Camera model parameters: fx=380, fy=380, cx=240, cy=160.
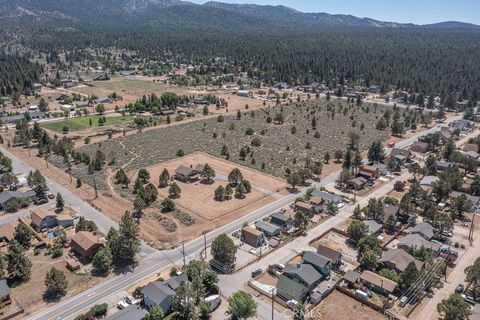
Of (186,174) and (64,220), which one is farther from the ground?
(186,174)

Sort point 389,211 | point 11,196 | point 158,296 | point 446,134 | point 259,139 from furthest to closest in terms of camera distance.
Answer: point 446,134
point 259,139
point 11,196
point 389,211
point 158,296

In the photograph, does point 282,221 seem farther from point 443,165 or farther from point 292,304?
point 443,165

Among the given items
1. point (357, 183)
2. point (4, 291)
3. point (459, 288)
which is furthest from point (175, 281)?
point (357, 183)

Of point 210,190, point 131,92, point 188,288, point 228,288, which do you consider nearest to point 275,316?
point 228,288

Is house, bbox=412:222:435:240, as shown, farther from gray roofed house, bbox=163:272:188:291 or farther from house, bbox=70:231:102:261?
house, bbox=70:231:102:261

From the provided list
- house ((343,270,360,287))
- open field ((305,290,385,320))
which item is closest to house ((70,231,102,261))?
open field ((305,290,385,320))

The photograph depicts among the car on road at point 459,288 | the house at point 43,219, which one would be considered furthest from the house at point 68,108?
the car on road at point 459,288

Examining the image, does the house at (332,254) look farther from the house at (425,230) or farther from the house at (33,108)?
the house at (33,108)
